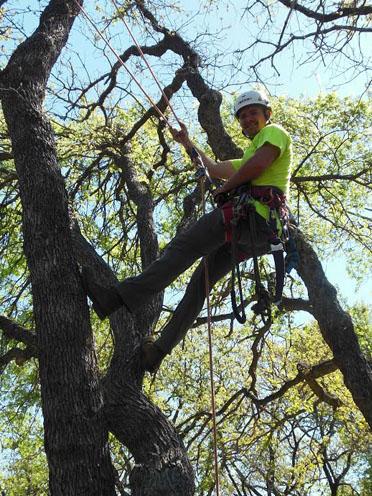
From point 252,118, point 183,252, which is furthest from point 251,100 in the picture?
point 183,252

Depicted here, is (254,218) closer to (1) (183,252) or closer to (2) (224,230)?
(2) (224,230)

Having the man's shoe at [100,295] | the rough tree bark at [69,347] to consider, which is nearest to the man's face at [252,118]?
the rough tree bark at [69,347]

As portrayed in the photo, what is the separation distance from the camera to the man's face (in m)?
3.88

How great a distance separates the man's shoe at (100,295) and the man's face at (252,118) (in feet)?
4.45

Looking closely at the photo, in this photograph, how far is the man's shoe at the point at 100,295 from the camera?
3.22m

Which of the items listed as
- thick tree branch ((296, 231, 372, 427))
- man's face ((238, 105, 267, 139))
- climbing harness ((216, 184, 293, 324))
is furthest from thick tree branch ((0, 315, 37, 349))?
thick tree branch ((296, 231, 372, 427))

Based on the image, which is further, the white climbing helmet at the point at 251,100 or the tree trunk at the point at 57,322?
the white climbing helmet at the point at 251,100

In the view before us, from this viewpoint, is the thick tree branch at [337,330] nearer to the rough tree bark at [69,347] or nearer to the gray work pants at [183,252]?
the rough tree bark at [69,347]

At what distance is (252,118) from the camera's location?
390cm

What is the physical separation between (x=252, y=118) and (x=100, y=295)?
1.50m

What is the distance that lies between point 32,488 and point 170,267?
15.3m

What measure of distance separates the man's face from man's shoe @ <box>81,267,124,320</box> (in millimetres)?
1356

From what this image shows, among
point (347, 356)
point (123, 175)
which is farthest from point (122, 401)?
point (123, 175)

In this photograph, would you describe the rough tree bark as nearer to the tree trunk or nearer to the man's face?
the tree trunk
